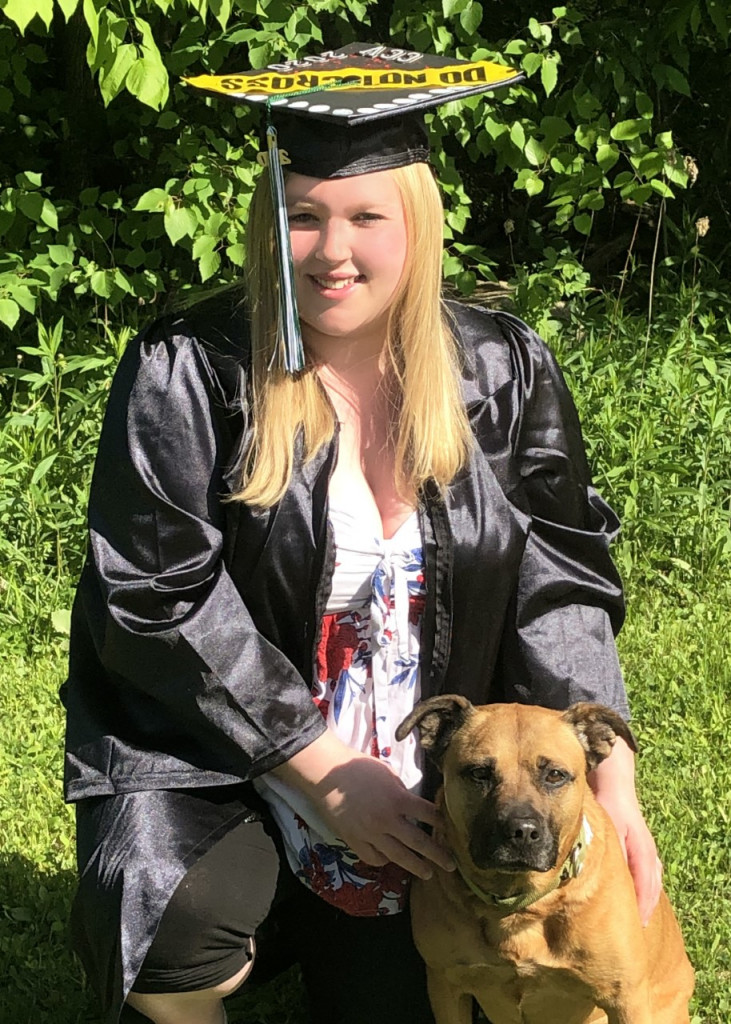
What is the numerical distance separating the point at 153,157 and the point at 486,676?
4000 mm

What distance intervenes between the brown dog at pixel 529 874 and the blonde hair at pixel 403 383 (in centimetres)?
51

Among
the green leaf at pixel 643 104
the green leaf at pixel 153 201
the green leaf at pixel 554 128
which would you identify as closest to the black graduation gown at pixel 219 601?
the green leaf at pixel 153 201

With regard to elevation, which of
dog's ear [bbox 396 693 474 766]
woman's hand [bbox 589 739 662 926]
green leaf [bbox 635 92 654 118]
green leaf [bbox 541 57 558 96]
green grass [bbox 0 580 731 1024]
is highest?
green leaf [bbox 541 57 558 96]

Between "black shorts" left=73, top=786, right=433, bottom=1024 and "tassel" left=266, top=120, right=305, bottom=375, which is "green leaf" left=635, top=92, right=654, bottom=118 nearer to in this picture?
"tassel" left=266, top=120, right=305, bottom=375

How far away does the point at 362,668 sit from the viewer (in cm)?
272

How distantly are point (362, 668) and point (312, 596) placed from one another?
189 mm

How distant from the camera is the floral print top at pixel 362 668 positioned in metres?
2.69

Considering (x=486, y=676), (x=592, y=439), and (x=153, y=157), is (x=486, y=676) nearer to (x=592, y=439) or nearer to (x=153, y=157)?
(x=592, y=439)

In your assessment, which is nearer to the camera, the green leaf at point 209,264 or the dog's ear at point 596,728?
the dog's ear at point 596,728

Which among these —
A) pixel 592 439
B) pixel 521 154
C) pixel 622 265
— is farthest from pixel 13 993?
pixel 622 265

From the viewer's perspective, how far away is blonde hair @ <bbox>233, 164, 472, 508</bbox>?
2.63 metres

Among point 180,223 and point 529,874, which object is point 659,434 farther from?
point 529,874

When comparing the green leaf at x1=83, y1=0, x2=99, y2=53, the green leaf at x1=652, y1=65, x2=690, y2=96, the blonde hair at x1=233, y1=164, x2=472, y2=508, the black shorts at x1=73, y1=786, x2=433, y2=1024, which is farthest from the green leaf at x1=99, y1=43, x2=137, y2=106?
the black shorts at x1=73, y1=786, x2=433, y2=1024

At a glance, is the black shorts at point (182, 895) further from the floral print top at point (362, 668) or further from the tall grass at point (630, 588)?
the tall grass at point (630, 588)
